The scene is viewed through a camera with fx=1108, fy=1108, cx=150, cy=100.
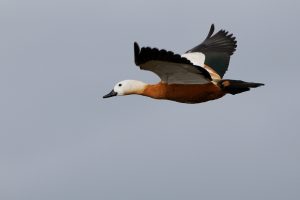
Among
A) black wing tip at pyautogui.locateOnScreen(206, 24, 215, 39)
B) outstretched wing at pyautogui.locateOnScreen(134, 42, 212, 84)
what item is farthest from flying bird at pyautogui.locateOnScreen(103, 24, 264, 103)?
black wing tip at pyautogui.locateOnScreen(206, 24, 215, 39)

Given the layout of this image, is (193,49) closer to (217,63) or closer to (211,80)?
(217,63)

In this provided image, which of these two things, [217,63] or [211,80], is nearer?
[211,80]

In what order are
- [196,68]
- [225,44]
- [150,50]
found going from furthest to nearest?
[225,44] → [196,68] → [150,50]

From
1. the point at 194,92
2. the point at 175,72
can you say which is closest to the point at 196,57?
the point at 194,92

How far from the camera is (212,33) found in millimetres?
27078

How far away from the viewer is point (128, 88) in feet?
78.2

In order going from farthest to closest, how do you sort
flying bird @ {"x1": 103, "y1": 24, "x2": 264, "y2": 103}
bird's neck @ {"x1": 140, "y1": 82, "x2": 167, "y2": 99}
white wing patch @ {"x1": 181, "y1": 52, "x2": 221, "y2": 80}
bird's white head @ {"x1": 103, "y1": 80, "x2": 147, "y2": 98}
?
white wing patch @ {"x1": 181, "y1": 52, "x2": 221, "y2": 80}, bird's white head @ {"x1": 103, "y1": 80, "x2": 147, "y2": 98}, bird's neck @ {"x1": 140, "y1": 82, "x2": 167, "y2": 99}, flying bird @ {"x1": 103, "y1": 24, "x2": 264, "y2": 103}

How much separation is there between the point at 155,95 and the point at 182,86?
2.21 feet

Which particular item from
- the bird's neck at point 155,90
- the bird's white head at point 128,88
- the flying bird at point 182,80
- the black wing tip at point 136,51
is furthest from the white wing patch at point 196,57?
the black wing tip at point 136,51

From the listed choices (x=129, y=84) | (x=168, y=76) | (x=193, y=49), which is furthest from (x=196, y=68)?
(x=193, y=49)

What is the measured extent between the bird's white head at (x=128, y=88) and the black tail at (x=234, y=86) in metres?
1.79

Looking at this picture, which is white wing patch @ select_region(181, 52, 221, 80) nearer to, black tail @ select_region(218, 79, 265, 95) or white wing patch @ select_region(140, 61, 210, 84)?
black tail @ select_region(218, 79, 265, 95)

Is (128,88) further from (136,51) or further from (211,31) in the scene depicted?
(211,31)

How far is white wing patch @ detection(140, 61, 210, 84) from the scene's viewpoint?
21616mm
